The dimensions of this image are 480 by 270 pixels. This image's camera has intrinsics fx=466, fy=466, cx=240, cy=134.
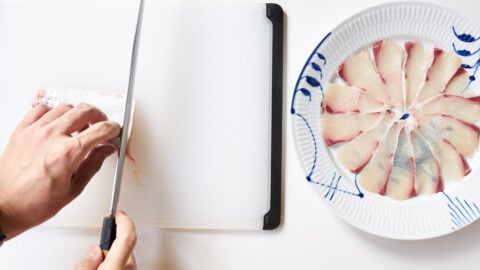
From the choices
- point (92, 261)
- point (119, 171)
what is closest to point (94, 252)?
point (92, 261)

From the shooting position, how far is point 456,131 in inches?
28.2

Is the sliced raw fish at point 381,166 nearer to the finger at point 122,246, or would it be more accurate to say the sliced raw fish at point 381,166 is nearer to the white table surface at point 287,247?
the white table surface at point 287,247

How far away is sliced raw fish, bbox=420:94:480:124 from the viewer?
714 mm

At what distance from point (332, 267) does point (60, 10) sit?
0.60 meters

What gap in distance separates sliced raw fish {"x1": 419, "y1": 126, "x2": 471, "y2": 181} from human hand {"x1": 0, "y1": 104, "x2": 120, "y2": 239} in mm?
472

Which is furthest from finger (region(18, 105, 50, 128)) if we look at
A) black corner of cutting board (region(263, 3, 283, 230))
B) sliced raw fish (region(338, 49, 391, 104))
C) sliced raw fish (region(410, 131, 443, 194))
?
sliced raw fish (region(410, 131, 443, 194))

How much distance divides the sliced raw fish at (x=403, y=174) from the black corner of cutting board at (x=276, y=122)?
0.56 ft

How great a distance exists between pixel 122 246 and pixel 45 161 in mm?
154

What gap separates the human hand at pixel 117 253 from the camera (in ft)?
1.91

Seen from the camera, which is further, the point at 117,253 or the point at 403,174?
the point at 403,174

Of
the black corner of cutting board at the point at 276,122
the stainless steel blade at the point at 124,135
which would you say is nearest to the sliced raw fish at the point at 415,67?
the black corner of cutting board at the point at 276,122

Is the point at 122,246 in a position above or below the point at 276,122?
below

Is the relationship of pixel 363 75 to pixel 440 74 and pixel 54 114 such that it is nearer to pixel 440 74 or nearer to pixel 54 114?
pixel 440 74

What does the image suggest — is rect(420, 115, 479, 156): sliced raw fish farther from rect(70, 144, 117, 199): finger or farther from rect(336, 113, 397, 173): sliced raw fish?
rect(70, 144, 117, 199): finger
